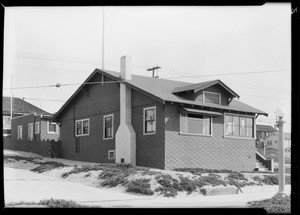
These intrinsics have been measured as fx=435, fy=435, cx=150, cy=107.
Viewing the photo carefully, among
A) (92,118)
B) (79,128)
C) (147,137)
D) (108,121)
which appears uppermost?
(92,118)

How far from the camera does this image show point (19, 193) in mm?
13625

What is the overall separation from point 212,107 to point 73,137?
9.01 metres

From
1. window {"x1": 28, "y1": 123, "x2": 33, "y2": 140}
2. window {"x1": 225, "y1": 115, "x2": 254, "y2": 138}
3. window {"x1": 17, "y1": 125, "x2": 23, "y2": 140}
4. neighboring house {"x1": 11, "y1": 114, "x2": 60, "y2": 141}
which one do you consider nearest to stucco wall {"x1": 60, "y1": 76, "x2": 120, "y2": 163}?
neighboring house {"x1": 11, "y1": 114, "x2": 60, "y2": 141}

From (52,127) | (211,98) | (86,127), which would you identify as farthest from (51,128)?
(211,98)

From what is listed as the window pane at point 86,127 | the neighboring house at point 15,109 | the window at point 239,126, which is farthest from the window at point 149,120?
the neighboring house at point 15,109

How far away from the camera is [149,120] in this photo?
20.8 meters

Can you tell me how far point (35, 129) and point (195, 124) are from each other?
606 inches

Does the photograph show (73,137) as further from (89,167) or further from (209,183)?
(209,183)

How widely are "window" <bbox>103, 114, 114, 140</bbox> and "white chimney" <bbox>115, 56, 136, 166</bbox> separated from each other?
65cm

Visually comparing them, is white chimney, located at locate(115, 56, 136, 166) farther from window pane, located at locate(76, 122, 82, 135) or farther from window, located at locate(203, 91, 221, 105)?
window pane, located at locate(76, 122, 82, 135)

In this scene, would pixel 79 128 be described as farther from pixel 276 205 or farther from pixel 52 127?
pixel 276 205

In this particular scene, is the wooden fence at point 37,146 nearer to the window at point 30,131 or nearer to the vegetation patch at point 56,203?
the window at point 30,131

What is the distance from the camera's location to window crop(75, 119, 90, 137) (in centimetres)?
2445

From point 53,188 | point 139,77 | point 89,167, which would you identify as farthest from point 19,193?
point 139,77
